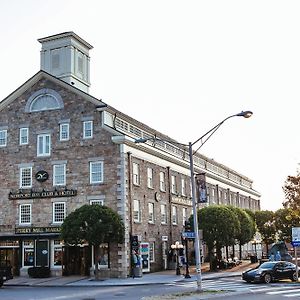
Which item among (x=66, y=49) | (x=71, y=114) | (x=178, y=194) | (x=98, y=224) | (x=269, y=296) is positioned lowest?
(x=269, y=296)

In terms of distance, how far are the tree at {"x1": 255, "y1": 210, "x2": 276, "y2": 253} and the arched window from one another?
31.4 meters

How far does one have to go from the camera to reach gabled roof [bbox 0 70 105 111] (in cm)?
4144

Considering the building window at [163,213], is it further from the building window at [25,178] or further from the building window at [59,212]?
the building window at [25,178]

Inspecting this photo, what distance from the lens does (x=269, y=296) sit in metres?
23.5

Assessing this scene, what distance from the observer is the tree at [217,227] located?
4269 centimetres

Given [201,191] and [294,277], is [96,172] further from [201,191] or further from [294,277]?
[294,277]

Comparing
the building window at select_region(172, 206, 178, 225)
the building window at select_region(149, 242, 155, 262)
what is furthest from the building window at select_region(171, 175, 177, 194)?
the building window at select_region(149, 242, 155, 262)

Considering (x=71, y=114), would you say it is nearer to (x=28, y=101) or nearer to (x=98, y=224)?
(x=28, y=101)

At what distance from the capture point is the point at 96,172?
133ft

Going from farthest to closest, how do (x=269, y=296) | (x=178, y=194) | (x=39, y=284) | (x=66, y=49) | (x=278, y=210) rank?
(x=278, y=210) → (x=178, y=194) → (x=66, y=49) → (x=39, y=284) → (x=269, y=296)

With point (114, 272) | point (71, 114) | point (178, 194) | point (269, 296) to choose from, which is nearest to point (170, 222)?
point (178, 194)

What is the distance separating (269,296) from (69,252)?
65.5 feet

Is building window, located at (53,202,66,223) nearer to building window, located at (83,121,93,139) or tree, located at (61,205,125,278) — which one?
tree, located at (61,205,125,278)

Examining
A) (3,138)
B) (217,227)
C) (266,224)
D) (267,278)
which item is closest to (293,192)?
(217,227)
